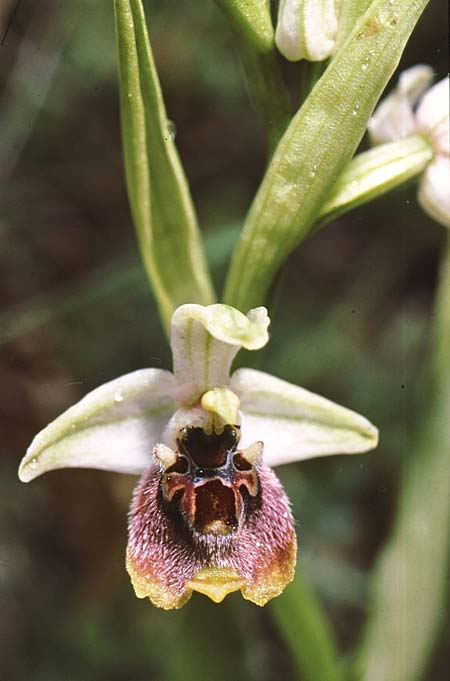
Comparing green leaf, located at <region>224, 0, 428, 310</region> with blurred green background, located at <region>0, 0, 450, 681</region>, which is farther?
blurred green background, located at <region>0, 0, 450, 681</region>

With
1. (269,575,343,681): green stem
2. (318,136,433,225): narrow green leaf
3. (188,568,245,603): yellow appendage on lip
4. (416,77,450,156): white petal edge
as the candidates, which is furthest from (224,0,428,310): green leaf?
(269,575,343,681): green stem

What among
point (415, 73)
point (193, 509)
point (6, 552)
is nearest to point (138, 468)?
point (193, 509)

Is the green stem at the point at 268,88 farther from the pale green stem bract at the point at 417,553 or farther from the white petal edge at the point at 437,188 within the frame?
the pale green stem bract at the point at 417,553

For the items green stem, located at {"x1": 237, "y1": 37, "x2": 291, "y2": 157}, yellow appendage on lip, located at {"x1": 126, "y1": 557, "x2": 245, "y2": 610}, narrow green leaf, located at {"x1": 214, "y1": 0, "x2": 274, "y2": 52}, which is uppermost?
narrow green leaf, located at {"x1": 214, "y1": 0, "x2": 274, "y2": 52}

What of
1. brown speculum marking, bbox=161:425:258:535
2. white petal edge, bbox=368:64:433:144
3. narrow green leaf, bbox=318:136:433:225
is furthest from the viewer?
white petal edge, bbox=368:64:433:144

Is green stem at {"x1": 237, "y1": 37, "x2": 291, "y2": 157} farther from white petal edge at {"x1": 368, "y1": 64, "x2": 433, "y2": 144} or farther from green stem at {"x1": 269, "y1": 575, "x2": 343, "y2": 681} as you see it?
green stem at {"x1": 269, "y1": 575, "x2": 343, "y2": 681}
